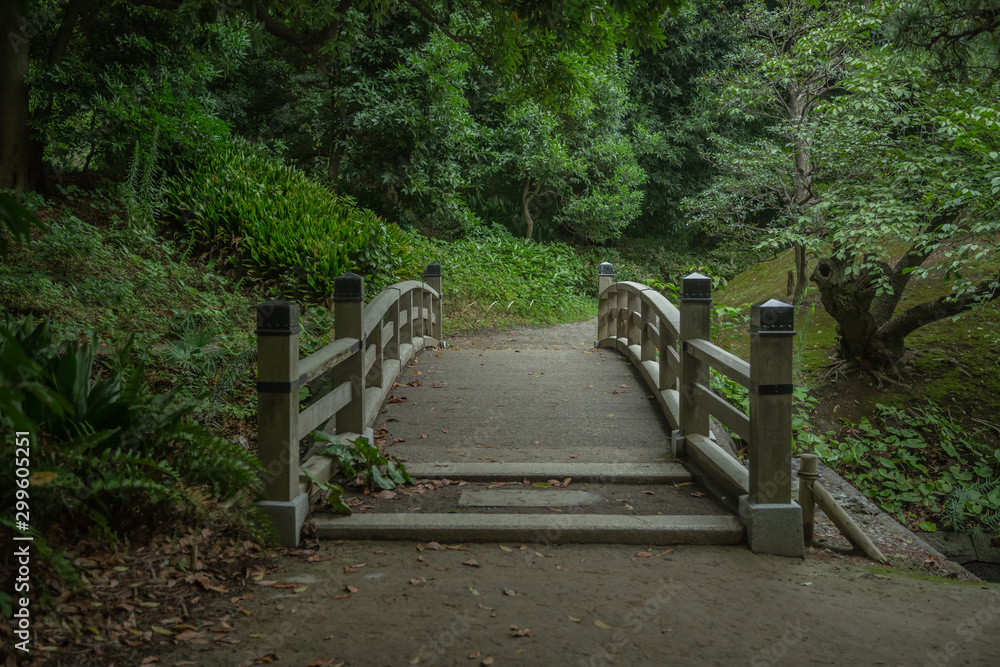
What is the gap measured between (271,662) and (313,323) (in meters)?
5.91

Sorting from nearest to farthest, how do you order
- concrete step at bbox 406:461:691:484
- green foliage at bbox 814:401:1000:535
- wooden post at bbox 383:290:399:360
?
1. concrete step at bbox 406:461:691:484
2. wooden post at bbox 383:290:399:360
3. green foliage at bbox 814:401:1000:535

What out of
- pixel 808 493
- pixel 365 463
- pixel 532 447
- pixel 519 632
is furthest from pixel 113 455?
pixel 808 493

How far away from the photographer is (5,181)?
8750 millimetres

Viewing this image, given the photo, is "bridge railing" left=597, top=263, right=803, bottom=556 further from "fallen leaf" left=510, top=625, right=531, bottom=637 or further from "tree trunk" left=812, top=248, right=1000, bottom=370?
"tree trunk" left=812, top=248, right=1000, bottom=370

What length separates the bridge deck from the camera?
4.51 m

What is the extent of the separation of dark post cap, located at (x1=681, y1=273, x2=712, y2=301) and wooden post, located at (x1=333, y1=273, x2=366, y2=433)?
7.78ft

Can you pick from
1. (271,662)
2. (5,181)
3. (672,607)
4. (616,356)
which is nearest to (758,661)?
(672,607)

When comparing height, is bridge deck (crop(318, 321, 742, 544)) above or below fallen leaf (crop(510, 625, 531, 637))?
above

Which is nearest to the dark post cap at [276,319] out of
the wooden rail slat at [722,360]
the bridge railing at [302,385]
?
the bridge railing at [302,385]

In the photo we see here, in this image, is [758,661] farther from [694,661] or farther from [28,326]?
[28,326]

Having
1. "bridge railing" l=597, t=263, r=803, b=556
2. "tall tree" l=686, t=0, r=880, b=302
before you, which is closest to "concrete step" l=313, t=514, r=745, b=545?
"bridge railing" l=597, t=263, r=803, b=556

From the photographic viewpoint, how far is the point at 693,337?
540 cm

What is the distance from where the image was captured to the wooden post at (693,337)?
538 cm

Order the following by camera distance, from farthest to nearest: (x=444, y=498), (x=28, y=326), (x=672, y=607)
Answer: (x=444, y=498) < (x=28, y=326) < (x=672, y=607)
